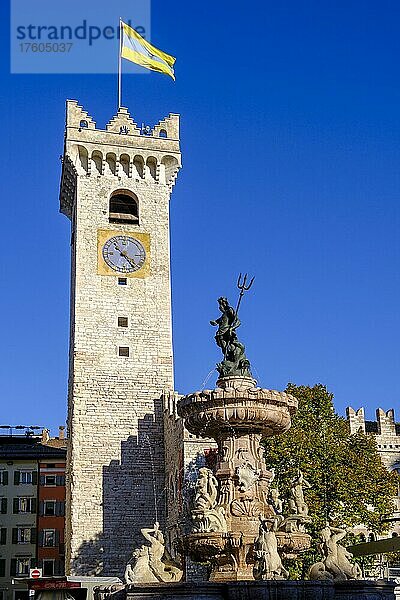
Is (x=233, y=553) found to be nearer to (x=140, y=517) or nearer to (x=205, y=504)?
(x=205, y=504)

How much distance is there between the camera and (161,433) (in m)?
40.9

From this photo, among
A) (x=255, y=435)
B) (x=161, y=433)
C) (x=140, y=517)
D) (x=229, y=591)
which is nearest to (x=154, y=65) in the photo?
(x=161, y=433)

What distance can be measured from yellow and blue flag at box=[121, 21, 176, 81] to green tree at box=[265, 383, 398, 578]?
66.3 ft

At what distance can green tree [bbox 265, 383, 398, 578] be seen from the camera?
3192cm

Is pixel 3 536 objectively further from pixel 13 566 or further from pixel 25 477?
pixel 25 477

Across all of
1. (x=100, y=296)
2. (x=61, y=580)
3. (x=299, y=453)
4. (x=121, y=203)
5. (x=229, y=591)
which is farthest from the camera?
(x=121, y=203)

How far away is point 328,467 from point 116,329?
1366cm

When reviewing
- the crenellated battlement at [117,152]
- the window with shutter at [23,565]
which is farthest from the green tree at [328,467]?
the window with shutter at [23,565]

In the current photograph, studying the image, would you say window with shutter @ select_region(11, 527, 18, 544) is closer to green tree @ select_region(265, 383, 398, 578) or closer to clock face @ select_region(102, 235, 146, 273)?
clock face @ select_region(102, 235, 146, 273)

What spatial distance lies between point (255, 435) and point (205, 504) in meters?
2.40

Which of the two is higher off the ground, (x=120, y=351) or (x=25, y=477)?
(x=120, y=351)

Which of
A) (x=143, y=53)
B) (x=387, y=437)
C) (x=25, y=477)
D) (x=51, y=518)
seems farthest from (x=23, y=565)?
(x=143, y=53)

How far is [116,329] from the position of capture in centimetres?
4200

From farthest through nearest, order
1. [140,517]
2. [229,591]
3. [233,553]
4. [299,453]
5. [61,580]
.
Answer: [140,517]
[61,580]
[299,453]
[233,553]
[229,591]
